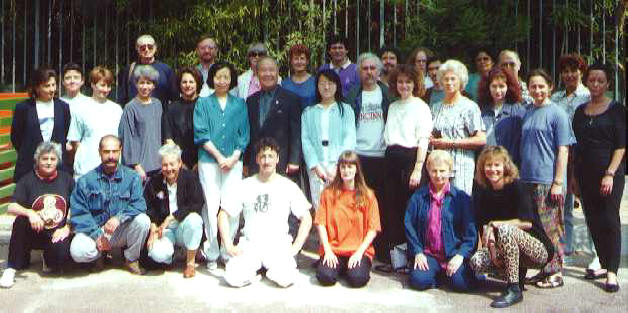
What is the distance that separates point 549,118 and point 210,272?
268cm

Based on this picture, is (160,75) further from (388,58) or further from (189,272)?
(388,58)

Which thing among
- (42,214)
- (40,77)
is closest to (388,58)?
(40,77)

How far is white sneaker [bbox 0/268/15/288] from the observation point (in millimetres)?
5375

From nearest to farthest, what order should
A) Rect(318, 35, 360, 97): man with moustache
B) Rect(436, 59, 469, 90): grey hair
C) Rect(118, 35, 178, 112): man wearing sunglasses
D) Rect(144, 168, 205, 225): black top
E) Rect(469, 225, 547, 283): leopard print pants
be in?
Rect(469, 225, 547, 283): leopard print pants, Rect(436, 59, 469, 90): grey hair, Rect(144, 168, 205, 225): black top, Rect(118, 35, 178, 112): man wearing sunglasses, Rect(318, 35, 360, 97): man with moustache

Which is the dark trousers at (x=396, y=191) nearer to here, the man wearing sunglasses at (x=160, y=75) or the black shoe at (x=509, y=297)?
the black shoe at (x=509, y=297)

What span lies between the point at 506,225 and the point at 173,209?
2391 mm

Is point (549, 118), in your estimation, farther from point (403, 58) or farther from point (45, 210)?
point (45, 210)

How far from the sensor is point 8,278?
17.8ft

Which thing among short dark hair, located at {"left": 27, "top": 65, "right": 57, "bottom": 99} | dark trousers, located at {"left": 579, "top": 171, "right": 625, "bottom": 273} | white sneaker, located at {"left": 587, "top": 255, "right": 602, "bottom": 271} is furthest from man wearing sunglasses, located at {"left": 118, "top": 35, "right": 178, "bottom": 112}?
white sneaker, located at {"left": 587, "top": 255, "right": 602, "bottom": 271}

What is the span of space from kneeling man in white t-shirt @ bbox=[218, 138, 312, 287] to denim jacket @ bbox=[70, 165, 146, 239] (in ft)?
2.13

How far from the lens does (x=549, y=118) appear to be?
17.8ft

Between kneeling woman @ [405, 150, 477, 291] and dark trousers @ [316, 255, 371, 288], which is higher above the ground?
kneeling woman @ [405, 150, 477, 291]

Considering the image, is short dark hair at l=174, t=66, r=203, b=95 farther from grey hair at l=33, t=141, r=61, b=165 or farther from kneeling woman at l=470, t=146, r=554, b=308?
kneeling woman at l=470, t=146, r=554, b=308

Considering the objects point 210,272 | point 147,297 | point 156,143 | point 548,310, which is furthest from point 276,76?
point 548,310
